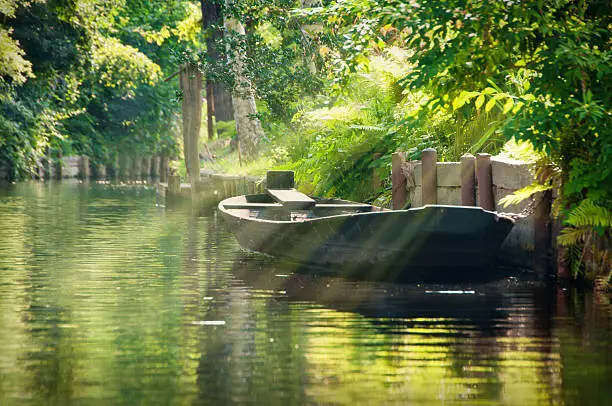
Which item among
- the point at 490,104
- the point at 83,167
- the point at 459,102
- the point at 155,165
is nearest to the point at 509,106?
the point at 490,104

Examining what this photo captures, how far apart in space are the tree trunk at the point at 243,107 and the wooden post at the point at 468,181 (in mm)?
14871

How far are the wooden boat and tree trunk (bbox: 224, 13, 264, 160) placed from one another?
1522cm

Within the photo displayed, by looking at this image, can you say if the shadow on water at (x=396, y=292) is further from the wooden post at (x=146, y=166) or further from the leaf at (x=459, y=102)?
the wooden post at (x=146, y=166)

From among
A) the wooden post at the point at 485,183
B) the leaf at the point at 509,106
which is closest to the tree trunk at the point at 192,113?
the wooden post at the point at 485,183

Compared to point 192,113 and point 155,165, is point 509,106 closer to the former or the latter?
point 192,113

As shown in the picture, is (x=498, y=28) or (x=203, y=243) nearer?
(x=498, y=28)

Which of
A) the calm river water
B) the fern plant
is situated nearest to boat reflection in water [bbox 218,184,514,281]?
the calm river water

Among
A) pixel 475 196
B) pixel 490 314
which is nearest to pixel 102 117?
pixel 475 196

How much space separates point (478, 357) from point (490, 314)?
2.36 metres

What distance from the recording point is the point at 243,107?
1265 inches

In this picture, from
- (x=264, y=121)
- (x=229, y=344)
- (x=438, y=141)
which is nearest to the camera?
(x=229, y=344)

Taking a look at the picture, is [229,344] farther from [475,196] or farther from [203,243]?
[203,243]

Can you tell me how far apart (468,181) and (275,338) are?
22.1 feet

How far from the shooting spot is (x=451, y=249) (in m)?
13.2
